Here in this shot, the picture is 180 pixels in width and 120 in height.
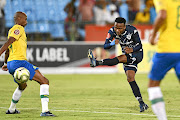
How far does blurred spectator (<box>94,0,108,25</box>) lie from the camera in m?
21.8

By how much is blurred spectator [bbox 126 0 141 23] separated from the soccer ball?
14.9 metres

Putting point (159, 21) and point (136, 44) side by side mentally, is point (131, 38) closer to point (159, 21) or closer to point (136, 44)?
point (136, 44)

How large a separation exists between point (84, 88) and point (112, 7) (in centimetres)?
910

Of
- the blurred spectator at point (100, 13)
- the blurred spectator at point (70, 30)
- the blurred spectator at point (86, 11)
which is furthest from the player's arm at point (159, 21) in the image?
the blurred spectator at point (86, 11)

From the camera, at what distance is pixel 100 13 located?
22.2 meters

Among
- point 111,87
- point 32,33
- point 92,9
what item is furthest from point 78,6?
point 111,87

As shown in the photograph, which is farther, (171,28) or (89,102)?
(89,102)

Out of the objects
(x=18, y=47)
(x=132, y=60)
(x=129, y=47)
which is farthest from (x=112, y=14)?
(x=18, y=47)

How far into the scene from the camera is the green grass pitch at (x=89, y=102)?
330 inches

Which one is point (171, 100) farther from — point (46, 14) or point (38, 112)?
point (46, 14)

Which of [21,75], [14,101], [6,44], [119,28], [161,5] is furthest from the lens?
[119,28]

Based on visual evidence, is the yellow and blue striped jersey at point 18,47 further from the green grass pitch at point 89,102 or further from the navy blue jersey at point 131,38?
the navy blue jersey at point 131,38

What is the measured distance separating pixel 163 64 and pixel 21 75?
326 cm

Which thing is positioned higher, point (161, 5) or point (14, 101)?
point (161, 5)
